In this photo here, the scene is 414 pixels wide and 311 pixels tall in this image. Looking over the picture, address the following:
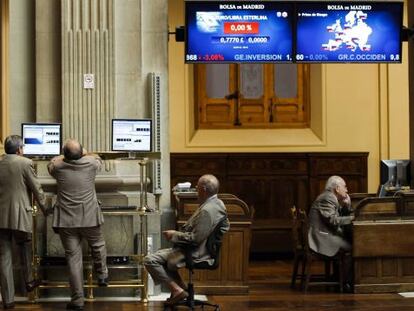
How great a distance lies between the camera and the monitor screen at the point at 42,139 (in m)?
10.2

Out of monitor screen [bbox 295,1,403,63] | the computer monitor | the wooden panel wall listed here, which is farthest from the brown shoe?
the wooden panel wall

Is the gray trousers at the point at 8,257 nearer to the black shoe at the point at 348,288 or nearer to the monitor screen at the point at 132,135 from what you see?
the monitor screen at the point at 132,135

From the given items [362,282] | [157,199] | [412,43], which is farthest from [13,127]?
[412,43]

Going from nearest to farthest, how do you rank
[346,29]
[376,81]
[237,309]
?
[237,309]
[346,29]
[376,81]

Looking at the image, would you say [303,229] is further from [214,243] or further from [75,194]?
[75,194]

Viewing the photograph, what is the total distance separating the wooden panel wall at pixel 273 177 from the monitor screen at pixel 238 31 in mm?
3604

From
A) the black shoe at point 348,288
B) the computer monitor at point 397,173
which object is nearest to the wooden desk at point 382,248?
the black shoe at point 348,288

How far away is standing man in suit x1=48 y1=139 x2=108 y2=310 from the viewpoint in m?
9.61

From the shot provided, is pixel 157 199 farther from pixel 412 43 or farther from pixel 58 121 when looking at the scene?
pixel 412 43

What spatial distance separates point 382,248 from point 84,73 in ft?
12.4

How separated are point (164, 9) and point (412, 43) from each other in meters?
3.37

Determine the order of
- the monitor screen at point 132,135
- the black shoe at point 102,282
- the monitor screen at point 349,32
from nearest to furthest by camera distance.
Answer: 1. the black shoe at point 102,282
2. the monitor screen at point 132,135
3. the monitor screen at point 349,32

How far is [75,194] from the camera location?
9.63 m

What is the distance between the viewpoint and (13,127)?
10.8 m
